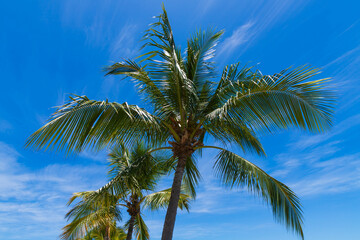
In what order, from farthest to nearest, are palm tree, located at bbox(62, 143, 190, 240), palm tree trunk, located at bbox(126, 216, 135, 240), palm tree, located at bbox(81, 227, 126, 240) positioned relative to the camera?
palm tree, located at bbox(81, 227, 126, 240)
palm tree trunk, located at bbox(126, 216, 135, 240)
palm tree, located at bbox(62, 143, 190, 240)

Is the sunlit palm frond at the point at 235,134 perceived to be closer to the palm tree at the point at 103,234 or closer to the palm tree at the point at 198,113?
the palm tree at the point at 198,113

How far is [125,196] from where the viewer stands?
11438 millimetres

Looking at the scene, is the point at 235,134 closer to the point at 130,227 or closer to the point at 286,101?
the point at 286,101

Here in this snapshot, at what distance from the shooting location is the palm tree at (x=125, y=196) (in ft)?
27.3

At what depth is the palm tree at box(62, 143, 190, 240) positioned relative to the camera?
8320 millimetres

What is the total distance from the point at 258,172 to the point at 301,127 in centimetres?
159

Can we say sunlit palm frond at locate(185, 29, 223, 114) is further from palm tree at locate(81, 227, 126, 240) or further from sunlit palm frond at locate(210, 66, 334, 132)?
palm tree at locate(81, 227, 126, 240)

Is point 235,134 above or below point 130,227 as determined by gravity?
above

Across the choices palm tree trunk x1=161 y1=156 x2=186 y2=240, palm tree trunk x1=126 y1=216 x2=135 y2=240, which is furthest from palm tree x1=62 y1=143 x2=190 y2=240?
palm tree trunk x1=161 y1=156 x2=186 y2=240

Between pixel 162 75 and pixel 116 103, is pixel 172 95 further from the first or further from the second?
pixel 116 103

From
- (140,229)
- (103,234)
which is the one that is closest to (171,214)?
(140,229)

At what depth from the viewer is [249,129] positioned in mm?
7473

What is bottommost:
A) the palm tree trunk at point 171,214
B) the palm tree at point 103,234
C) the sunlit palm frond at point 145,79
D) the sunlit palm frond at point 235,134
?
the palm tree trunk at point 171,214

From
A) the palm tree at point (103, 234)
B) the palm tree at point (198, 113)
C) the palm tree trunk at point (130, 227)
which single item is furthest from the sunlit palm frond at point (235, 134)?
the palm tree at point (103, 234)
